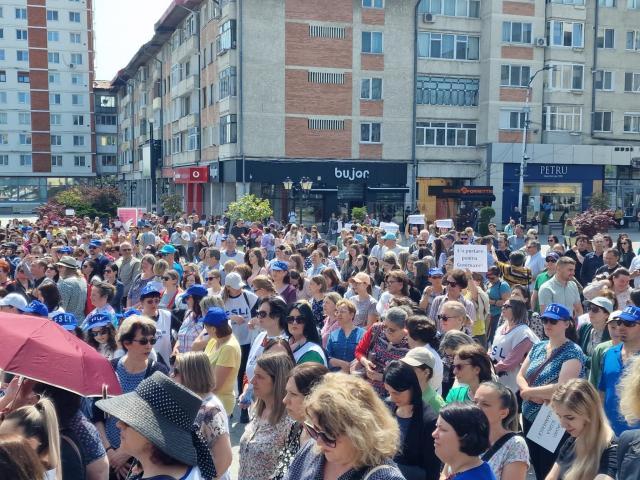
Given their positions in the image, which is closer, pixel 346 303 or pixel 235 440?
pixel 346 303

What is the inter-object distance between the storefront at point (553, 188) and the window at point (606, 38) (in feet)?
26.6

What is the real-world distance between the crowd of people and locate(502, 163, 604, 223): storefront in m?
34.1

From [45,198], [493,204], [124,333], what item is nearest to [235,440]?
[124,333]

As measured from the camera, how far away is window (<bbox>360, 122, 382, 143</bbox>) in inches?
1654

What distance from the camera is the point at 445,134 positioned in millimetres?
43500

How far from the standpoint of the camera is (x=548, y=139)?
145ft

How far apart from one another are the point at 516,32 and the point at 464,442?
43028 millimetres

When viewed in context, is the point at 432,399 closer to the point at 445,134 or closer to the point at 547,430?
the point at 547,430

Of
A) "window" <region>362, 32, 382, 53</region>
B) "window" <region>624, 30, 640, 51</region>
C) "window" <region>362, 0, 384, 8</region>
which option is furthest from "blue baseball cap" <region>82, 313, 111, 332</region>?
"window" <region>624, 30, 640, 51</region>

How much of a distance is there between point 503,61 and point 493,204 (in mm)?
8830

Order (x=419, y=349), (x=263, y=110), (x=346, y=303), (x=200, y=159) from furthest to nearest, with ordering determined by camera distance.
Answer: (x=200, y=159) → (x=263, y=110) → (x=346, y=303) → (x=419, y=349)

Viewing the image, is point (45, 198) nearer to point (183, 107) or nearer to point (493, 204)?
point (183, 107)

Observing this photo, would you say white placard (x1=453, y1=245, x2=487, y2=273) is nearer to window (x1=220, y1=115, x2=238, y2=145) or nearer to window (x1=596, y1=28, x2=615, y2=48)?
window (x1=220, y1=115, x2=238, y2=145)

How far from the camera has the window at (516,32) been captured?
42.6 metres
